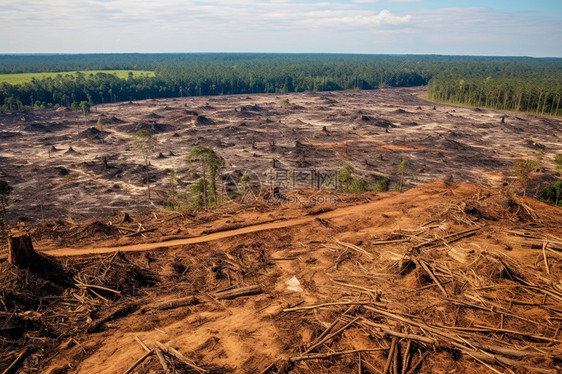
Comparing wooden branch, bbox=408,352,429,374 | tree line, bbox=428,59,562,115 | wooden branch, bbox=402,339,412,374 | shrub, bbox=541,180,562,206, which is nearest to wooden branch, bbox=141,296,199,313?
wooden branch, bbox=402,339,412,374

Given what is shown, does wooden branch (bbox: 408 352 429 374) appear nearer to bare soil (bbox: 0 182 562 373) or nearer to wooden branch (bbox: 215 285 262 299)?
bare soil (bbox: 0 182 562 373)

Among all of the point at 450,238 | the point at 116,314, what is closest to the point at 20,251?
the point at 116,314

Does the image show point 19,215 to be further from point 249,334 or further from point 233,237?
point 249,334

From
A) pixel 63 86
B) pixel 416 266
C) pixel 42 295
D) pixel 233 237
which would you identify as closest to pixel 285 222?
pixel 233 237

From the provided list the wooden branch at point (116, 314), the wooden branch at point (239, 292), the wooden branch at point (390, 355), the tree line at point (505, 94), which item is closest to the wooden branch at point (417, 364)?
the wooden branch at point (390, 355)

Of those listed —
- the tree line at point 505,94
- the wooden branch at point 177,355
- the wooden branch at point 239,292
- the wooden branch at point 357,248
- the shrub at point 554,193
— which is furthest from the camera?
the tree line at point 505,94

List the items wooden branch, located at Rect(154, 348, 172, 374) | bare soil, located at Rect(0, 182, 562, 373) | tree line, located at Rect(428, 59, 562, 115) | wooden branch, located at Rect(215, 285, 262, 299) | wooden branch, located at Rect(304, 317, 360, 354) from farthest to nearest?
tree line, located at Rect(428, 59, 562, 115) → wooden branch, located at Rect(215, 285, 262, 299) → wooden branch, located at Rect(304, 317, 360, 354) → bare soil, located at Rect(0, 182, 562, 373) → wooden branch, located at Rect(154, 348, 172, 374)

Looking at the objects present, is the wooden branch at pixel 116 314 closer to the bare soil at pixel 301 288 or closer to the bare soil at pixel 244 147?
the bare soil at pixel 301 288
